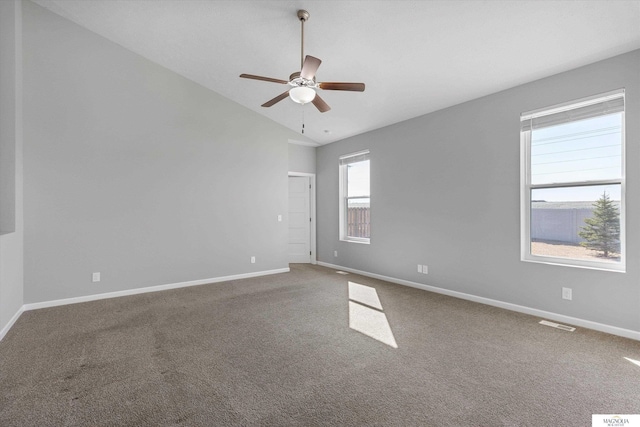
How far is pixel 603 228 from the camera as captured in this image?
3186 millimetres

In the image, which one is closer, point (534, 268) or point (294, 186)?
point (534, 268)

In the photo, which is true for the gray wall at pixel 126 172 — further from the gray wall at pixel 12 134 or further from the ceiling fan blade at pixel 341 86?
the ceiling fan blade at pixel 341 86

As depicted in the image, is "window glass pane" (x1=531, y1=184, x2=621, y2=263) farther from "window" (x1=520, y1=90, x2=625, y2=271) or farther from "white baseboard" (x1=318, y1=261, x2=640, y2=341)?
"white baseboard" (x1=318, y1=261, x2=640, y2=341)

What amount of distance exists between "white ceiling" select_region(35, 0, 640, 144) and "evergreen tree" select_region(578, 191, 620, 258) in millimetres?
1541

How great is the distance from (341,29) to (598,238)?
358cm

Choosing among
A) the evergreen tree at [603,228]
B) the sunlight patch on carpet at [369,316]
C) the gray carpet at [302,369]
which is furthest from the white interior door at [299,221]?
the evergreen tree at [603,228]

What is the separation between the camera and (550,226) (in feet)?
11.7

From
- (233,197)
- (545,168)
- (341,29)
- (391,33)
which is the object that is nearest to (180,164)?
(233,197)

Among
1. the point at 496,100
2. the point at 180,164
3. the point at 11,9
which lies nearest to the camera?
the point at 11,9

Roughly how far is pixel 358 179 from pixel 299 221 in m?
1.79

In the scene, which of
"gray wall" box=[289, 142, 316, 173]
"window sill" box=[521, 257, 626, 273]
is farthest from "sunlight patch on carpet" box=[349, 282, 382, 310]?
"gray wall" box=[289, 142, 316, 173]

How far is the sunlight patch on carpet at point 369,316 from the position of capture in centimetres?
303

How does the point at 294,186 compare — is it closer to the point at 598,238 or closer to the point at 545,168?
the point at 545,168

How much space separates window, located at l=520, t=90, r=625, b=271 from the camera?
3107 millimetres
